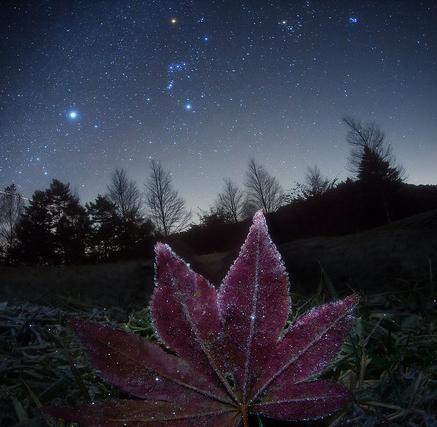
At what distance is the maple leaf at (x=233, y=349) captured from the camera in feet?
1.51

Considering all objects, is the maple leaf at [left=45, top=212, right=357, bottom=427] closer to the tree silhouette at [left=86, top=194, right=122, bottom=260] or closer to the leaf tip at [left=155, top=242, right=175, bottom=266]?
the leaf tip at [left=155, top=242, right=175, bottom=266]

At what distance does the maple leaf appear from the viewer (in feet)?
1.51

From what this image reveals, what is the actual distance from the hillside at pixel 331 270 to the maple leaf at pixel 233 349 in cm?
163

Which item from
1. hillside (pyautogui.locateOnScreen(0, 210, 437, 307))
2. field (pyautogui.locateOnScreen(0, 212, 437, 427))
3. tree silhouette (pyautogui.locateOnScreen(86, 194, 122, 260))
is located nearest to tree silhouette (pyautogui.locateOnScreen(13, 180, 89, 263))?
tree silhouette (pyautogui.locateOnScreen(86, 194, 122, 260))

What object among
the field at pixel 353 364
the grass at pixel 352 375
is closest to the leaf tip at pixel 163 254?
the field at pixel 353 364

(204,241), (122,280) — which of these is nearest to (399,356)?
(122,280)

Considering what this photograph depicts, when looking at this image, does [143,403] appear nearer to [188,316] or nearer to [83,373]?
[188,316]

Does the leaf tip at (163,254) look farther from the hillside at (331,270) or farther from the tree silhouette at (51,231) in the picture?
the tree silhouette at (51,231)

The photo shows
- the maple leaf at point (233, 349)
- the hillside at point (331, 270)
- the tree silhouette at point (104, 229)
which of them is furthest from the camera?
the tree silhouette at point (104, 229)

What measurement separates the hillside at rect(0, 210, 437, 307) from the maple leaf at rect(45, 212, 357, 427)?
1633mm

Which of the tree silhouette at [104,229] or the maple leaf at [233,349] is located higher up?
the tree silhouette at [104,229]

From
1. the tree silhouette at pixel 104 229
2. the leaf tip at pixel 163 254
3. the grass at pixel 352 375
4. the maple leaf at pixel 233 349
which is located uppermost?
the tree silhouette at pixel 104 229

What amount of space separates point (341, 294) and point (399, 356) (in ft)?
3.96

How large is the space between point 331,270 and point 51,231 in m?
24.3
